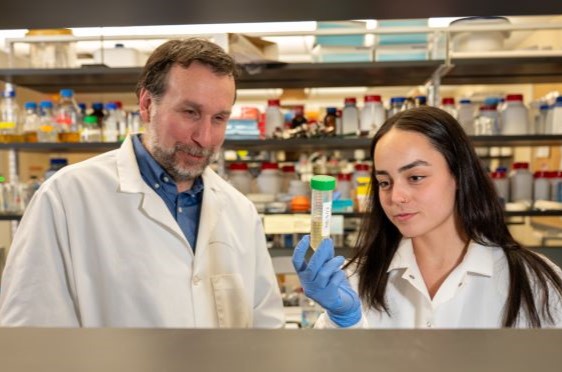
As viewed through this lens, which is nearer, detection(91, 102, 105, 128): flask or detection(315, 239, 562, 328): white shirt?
detection(315, 239, 562, 328): white shirt

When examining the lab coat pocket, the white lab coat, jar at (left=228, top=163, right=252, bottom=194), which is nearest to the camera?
the white lab coat

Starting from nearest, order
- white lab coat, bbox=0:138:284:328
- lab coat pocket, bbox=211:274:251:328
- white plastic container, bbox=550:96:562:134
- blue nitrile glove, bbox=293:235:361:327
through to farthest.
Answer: blue nitrile glove, bbox=293:235:361:327 → white lab coat, bbox=0:138:284:328 → lab coat pocket, bbox=211:274:251:328 → white plastic container, bbox=550:96:562:134

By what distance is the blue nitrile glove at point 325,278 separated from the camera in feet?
3.05

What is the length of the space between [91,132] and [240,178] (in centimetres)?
94

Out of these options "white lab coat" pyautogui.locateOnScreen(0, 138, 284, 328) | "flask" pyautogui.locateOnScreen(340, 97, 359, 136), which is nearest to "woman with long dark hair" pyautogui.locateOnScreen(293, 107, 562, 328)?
"white lab coat" pyautogui.locateOnScreen(0, 138, 284, 328)

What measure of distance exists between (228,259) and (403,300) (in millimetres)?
555

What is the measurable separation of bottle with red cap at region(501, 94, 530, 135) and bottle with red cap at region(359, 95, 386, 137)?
28.3 inches

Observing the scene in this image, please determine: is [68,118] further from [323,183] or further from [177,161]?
[323,183]

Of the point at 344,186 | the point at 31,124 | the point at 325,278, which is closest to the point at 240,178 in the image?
the point at 344,186

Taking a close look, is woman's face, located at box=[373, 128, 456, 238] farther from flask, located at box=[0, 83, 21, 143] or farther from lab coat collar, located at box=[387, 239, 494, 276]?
flask, located at box=[0, 83, 21, 143]

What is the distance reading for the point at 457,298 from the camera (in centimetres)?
141

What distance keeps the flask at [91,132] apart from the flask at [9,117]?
0.40m

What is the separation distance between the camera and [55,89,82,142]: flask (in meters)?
2.86

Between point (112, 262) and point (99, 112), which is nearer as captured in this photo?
point (112, 262)
